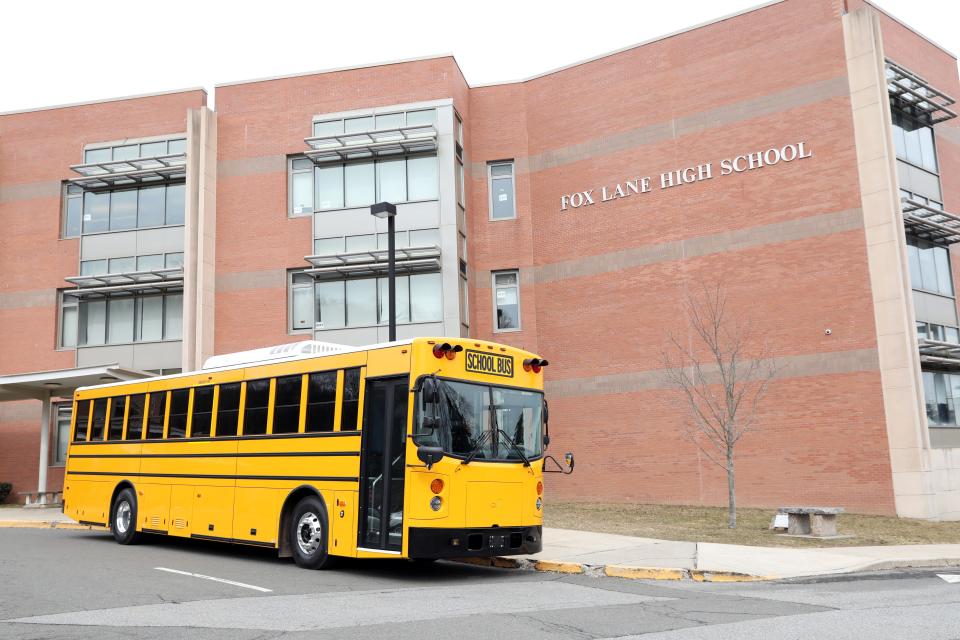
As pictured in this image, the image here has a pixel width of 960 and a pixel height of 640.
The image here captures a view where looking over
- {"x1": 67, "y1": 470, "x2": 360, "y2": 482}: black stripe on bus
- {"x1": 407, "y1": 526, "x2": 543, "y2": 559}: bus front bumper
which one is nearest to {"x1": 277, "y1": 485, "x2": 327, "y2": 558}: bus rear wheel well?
{"x1": 67, "y1": 470, "x2": 360, "y2": 482}: black stripe on bus

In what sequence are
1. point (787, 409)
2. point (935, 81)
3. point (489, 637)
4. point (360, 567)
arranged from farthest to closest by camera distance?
point (935, 81) < point (787, 409) < point (360, 567) < point (489, 637)

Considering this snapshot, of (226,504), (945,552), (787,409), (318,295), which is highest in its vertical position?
(318,295)

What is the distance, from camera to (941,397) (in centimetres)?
2433

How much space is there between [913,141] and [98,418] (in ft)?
76.6

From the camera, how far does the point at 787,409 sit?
77.2 feet

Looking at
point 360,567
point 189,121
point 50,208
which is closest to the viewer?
point 360,567

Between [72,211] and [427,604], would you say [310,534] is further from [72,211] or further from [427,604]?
[72,211]

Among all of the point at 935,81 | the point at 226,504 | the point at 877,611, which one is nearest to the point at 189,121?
the point at 226,504

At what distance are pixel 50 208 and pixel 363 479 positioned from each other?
25.2 metres

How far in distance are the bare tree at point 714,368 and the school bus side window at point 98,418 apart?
1468 centimetres

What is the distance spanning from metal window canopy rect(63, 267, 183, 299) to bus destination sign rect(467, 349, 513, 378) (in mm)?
20032

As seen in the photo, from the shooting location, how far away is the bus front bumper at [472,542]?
11.1 meters

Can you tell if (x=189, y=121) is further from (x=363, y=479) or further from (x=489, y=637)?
(x=489, y=637)

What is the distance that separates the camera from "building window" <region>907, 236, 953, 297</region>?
984 inches
